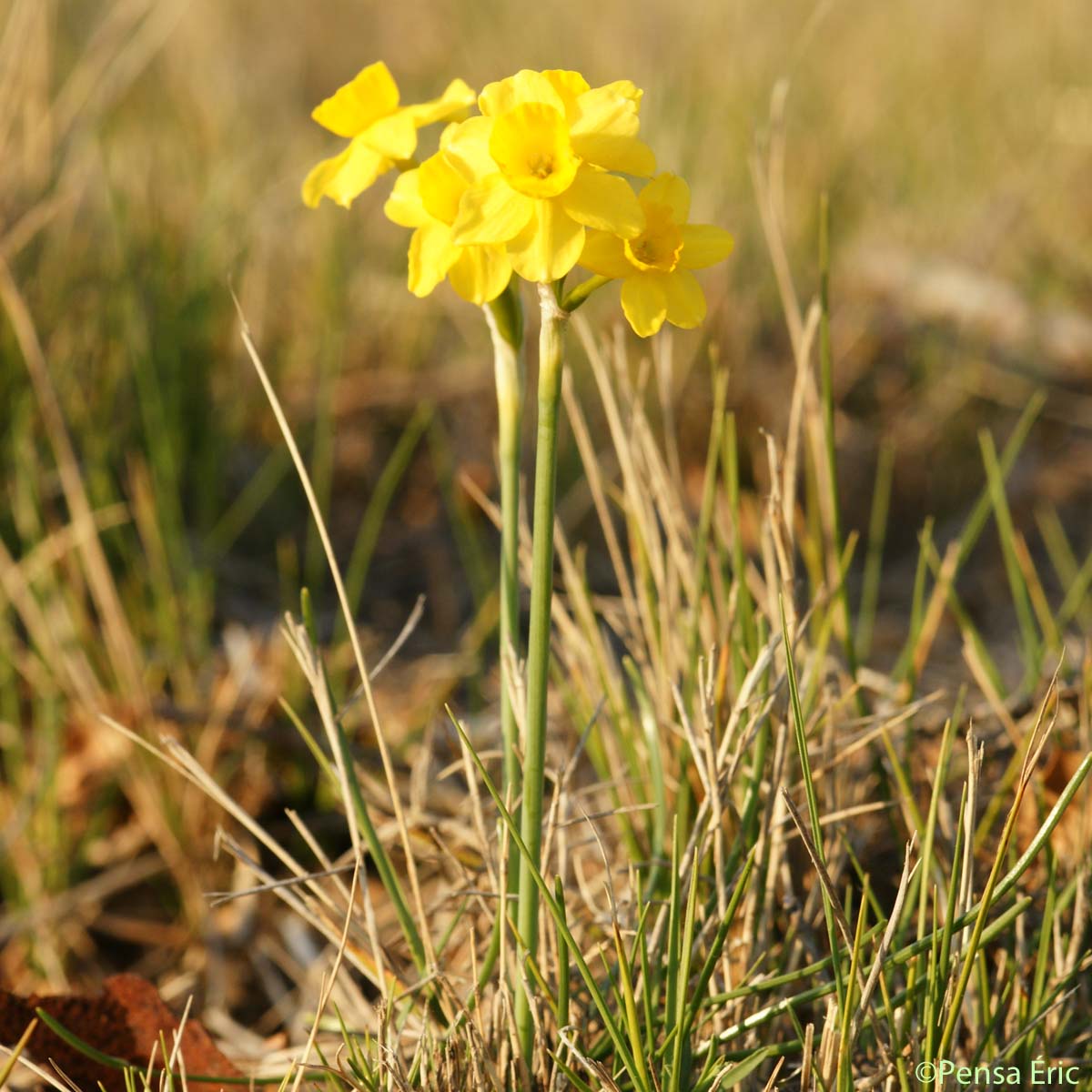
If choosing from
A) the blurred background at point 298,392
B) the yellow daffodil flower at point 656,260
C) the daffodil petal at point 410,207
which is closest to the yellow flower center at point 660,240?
the yellow daffodil flower at point 656,260

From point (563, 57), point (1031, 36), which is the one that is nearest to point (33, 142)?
point (563, 57)

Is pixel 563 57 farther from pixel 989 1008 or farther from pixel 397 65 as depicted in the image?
pixel 989 1008

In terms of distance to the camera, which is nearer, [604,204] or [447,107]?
[604,204]

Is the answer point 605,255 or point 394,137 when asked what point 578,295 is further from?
point 394,137

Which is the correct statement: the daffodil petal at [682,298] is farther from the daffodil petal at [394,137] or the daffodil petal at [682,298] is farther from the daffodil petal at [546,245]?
the daffodil petal at [394,137]

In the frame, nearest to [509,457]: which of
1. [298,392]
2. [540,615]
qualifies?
[540,615]

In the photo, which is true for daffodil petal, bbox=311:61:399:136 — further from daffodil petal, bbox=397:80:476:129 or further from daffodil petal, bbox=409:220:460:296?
daffodil petal, bbox=409:220:460:296
